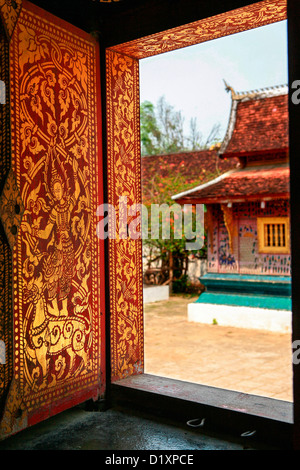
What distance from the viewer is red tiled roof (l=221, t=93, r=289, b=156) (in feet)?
26.6

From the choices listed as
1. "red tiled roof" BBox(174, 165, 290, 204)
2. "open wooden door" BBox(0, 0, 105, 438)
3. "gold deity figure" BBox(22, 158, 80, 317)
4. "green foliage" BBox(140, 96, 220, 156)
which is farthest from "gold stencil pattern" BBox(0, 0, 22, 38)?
"green foliage" BBox(140, 96, 220, 156)

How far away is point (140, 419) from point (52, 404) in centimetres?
45

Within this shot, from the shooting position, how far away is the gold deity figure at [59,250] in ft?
7.20

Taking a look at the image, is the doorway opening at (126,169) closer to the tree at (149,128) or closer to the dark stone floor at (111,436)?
the dark stone floor at (111,436)

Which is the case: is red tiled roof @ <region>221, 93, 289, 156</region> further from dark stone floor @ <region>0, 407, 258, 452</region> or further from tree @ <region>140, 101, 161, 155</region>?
tree @ <region>140, 101, 161, 155</region>

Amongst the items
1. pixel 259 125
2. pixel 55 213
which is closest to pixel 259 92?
pixel 259 125

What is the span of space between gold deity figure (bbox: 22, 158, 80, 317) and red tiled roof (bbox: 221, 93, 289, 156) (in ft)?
20.4

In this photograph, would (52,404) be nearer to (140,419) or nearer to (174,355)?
(140,419)

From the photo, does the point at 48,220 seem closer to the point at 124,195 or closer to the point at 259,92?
the point at 124,195

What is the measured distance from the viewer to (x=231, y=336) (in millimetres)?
6871

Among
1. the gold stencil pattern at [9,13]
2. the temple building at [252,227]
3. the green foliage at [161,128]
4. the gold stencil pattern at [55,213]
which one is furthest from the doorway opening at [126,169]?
the green foliage at [161,128]

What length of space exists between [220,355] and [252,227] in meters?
2.91

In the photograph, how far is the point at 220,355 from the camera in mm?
5715
